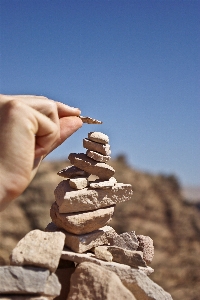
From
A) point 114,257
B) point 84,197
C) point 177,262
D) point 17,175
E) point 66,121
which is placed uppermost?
point 66,121

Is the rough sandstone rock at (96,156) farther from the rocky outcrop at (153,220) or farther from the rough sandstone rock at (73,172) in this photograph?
the rocky outcrop at (153,220)

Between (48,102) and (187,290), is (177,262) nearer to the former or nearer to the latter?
(187,290)

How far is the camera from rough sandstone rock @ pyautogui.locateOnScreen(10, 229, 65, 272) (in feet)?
14.2

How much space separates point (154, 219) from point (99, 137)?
56.3 feet

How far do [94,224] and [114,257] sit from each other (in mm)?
440

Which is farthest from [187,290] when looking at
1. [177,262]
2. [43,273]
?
[43,273]

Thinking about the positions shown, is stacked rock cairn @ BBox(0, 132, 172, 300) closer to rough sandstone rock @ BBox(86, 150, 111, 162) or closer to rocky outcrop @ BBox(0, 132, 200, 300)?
rough sandstone rock @ BBox(86, 150, 111, 162)

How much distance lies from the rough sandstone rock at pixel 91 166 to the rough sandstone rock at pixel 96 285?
3.72 ft

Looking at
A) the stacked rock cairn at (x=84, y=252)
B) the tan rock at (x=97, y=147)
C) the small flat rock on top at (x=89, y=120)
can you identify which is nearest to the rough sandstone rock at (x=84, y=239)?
the stacked rock cairn at (x=84, y=252)

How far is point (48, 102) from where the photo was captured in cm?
474

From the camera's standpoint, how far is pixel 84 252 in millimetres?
5211

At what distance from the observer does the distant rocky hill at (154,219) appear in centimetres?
1745

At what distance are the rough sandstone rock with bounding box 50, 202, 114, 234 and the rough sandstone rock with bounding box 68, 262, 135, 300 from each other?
1.62 ft

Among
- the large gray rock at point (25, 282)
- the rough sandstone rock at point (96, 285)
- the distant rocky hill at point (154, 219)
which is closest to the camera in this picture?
the large gray rock at point (25, 282)
